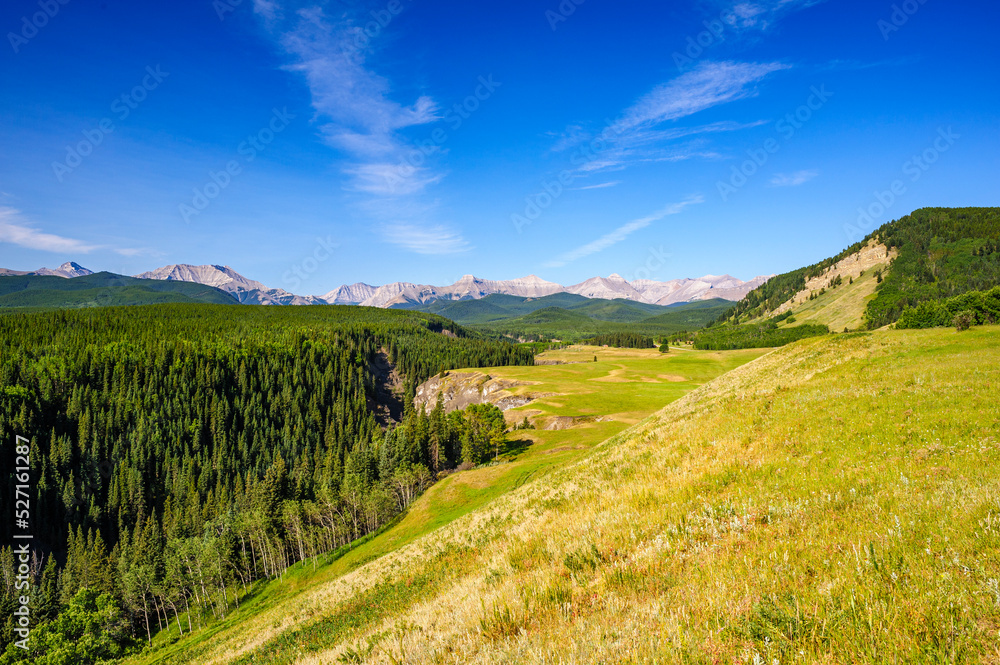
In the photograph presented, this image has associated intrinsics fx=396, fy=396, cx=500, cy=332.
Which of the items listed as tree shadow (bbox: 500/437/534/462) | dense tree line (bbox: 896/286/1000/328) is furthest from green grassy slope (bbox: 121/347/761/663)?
dense tree line (bbox: 896/286/1000/328)

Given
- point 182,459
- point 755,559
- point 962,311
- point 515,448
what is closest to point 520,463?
point 515,448

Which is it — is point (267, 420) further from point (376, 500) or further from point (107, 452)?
point (376, 500)

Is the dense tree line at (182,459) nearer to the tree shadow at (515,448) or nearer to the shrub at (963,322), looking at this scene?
the tree shadow at (515,448)

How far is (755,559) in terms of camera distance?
6230mm

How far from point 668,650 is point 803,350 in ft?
110

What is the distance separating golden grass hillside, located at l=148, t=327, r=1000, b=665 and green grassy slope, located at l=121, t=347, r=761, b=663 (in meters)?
6.55

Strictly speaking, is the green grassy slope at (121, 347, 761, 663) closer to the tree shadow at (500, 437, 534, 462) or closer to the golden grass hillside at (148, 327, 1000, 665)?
the tree shadow at (500, 437, 534, 462)

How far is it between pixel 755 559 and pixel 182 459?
16629cm

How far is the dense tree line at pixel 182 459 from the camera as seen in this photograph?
7225 centimetres

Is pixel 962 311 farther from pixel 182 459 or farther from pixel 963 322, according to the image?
pixel 182 459

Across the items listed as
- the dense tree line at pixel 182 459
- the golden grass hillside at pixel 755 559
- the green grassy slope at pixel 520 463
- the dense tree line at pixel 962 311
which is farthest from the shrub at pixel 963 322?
the dense tree line at pixel 182 459

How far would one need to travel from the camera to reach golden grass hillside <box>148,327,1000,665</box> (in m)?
4.33

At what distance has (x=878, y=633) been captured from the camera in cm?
402

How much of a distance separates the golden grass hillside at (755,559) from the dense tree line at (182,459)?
60987 mm
